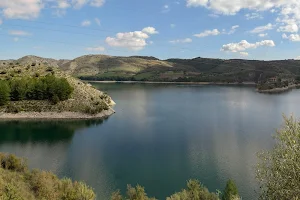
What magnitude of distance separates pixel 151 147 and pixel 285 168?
3846 cm

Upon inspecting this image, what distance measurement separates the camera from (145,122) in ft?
238

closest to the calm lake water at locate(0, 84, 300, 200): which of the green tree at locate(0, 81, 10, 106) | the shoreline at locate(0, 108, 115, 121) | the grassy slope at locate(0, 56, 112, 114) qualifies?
the shoreline at locate(0, 108, 115, 121)

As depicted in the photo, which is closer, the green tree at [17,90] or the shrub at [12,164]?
the shrub at [12,164]

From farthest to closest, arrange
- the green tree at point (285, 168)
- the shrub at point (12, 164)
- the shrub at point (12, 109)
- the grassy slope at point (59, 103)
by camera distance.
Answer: the grassy slope at point (59, 103) → the shrub at point (12, 109) → the shrub at point (12, 164) → the green tree at point (285, 168)

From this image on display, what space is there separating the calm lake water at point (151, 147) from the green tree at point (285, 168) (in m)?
12.4

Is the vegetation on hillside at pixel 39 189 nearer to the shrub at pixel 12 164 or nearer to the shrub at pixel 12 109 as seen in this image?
the shrub at pixel 12 164

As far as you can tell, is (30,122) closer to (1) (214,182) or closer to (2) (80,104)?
(2) (80,104)

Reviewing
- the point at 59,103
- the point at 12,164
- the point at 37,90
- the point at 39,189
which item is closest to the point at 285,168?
the point at 39,189

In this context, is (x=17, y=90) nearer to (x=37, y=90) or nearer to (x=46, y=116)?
(x=37, y=90)

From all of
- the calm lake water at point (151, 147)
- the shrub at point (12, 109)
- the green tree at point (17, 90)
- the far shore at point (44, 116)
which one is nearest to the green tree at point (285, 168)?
the calm lake water at point (151, 147)

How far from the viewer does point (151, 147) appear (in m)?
50.1

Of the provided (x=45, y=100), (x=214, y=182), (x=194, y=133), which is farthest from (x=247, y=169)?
(x=45, y=100)

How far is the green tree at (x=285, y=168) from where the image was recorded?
12.2 meters

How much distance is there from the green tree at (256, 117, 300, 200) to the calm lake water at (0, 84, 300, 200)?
12.4 m
